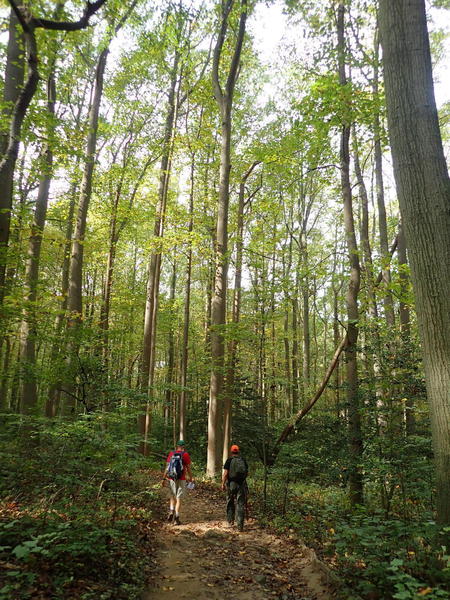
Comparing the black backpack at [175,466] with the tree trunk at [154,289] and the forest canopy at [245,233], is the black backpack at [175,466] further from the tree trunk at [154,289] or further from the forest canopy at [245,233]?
the tree trunk at [154,289]

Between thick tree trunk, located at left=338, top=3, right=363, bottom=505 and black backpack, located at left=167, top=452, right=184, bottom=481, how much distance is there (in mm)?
3707

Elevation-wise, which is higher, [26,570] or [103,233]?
[103,233]

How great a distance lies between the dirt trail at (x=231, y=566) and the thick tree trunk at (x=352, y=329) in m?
2.25

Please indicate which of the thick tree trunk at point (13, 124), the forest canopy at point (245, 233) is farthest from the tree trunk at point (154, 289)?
the thick tree trunk at point (13, 124)

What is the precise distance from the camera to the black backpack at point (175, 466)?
780 centimetres

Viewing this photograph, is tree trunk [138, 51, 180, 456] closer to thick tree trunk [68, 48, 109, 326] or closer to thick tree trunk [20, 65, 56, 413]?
thick tree trunk [68, 48, 109, 326]

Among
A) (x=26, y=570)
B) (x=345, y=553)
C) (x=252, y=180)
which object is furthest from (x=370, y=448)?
(x=252, y=180)

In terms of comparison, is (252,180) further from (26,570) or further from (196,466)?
(26,570)

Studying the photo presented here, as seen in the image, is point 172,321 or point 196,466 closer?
point 196,466

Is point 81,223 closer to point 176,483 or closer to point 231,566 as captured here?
point 176,483

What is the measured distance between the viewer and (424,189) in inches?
166

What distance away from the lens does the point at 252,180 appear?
18672 mm

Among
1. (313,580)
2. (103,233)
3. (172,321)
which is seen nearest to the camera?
(313,580)

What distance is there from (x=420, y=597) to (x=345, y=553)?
8.66 ft
